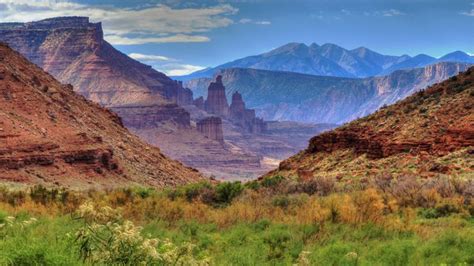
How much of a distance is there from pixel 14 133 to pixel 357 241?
47120 mm

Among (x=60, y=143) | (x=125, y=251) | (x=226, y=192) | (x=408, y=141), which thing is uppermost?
(x=408, y=141)

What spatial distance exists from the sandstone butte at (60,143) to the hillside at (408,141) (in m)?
20.5

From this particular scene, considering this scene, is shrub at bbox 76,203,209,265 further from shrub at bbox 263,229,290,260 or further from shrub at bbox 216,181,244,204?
shrub at bbox 216,181,244,204

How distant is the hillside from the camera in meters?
31.7

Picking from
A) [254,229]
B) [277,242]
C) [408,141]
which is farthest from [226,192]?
[408,141]

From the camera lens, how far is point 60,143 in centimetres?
5931

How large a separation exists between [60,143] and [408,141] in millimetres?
34532

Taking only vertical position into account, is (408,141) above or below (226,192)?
above

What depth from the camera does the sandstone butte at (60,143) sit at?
179ft

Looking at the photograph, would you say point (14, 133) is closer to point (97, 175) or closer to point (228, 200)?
point (97, 175)

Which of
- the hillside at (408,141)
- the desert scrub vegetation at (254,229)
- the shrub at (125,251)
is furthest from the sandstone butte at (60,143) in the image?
the shrub at (125,251)

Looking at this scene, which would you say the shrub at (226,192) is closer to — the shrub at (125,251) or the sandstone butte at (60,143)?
the shrub at (125,251)

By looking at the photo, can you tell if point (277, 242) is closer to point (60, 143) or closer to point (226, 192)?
point (226, 192)

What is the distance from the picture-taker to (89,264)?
28.5 ft
